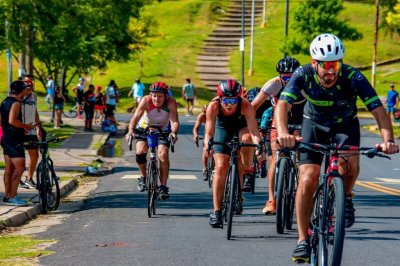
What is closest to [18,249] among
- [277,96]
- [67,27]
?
[277,96]

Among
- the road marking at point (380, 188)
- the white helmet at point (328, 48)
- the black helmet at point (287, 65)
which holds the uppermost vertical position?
the white helmet at point (328, 48)

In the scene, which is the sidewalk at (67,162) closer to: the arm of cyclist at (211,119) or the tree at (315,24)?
the arm of cyclist at (211,119)

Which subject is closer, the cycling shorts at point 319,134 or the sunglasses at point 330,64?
the sunglasses at point 330,64

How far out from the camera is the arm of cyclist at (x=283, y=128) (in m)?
8.54

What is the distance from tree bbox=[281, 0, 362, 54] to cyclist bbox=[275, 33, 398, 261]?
5841 centimetres

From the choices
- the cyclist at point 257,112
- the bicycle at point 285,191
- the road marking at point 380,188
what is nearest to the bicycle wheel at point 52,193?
the cyclist at point 257,112

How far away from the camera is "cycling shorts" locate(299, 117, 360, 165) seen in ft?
30.1

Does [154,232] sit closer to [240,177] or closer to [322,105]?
[240,177]

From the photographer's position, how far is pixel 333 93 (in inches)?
361

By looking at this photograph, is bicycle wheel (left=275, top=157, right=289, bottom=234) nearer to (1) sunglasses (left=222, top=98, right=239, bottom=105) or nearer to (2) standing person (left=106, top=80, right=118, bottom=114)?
(1) sunglasses (left=222, top=98, right=239, bottom=105)

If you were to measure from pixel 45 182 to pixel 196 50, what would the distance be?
208 ft

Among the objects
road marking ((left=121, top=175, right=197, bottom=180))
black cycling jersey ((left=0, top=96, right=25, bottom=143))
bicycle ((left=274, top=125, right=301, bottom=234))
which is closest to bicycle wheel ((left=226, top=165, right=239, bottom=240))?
bicycle ((left=274, top=125, right=301, bottom=234))

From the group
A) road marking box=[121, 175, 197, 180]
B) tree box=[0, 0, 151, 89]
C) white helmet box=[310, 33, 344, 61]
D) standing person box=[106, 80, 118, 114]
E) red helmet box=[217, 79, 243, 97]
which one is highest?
tree box=[0, 0, 151, 89]

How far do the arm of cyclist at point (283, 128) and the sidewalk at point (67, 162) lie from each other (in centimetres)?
511
